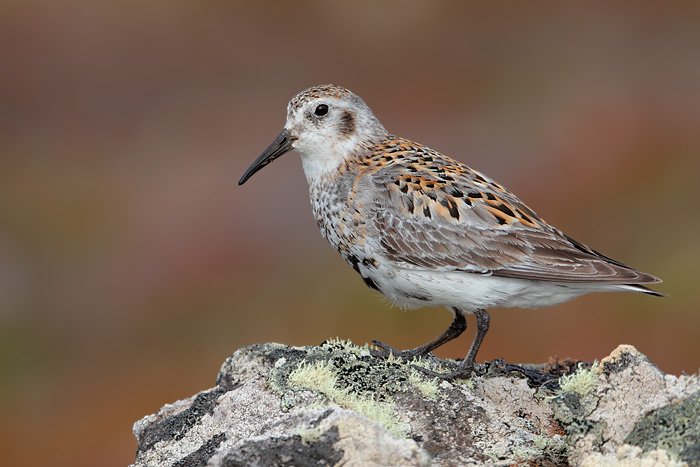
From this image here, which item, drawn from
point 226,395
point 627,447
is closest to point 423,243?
point 226,395

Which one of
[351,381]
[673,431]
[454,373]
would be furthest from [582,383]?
[351,381]

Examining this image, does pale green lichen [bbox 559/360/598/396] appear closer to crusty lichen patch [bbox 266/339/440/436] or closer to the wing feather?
crusty lichen patch [bbox 266/339/440/436]

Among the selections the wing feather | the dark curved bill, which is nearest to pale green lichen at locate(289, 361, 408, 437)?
the wing feather

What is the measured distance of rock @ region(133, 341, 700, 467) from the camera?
442cm

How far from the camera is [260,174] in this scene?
63.6ft

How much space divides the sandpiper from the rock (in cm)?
64

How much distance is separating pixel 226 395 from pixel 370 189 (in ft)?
7.06

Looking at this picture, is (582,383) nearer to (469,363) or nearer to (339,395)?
(469,363)

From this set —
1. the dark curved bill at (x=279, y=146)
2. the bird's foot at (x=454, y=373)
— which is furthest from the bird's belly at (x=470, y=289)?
the dark curved bill at (x=279, y=146)

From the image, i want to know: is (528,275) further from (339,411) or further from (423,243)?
(339,411)

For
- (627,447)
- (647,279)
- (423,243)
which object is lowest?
(627,447)

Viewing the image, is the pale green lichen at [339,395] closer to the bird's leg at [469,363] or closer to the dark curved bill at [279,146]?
the bird's leg at [469,363]

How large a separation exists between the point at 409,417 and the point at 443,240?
1703 mm

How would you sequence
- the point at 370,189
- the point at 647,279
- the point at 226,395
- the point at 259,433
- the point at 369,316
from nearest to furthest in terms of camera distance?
1. the point at 259,433
2. the point at 226,395
3. the point at 647,279
4. the point at 370,189
5. the point at 369,316
